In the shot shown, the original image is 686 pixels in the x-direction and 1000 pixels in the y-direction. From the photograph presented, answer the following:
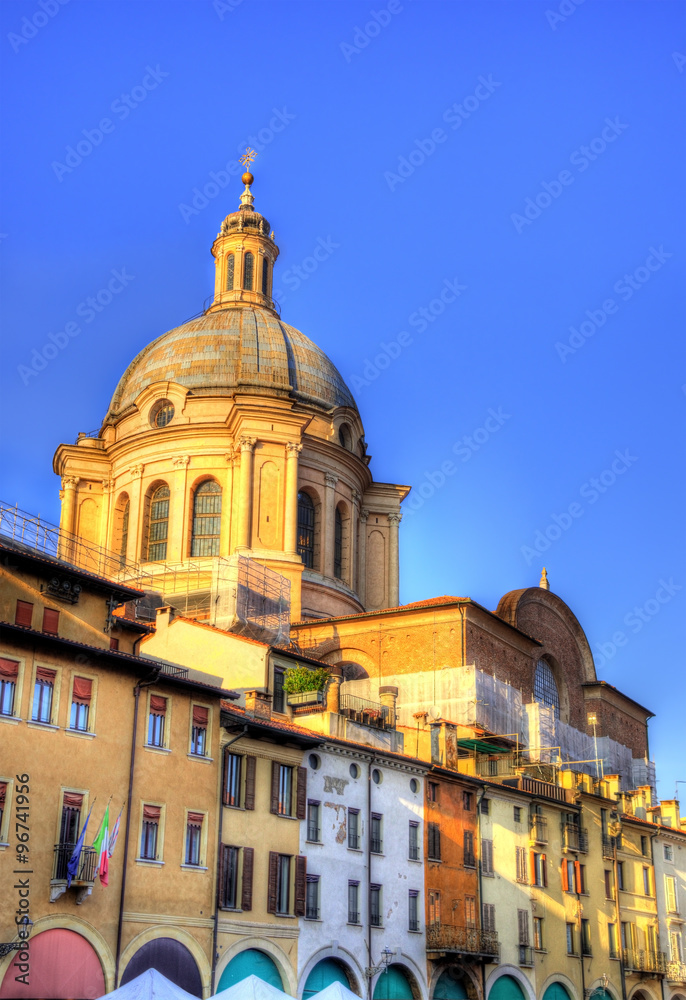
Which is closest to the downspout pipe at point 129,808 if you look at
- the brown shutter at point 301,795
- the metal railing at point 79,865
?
the metal railing at point 79,865

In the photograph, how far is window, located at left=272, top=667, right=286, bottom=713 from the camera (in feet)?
141

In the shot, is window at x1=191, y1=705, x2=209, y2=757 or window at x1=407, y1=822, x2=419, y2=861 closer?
window at x1=191, y1=705, x2=209, y2=757

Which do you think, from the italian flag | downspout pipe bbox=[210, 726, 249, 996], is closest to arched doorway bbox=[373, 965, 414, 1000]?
downspout pipe bbox=[210, 726, 249, 996]

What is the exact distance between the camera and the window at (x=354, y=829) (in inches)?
1567

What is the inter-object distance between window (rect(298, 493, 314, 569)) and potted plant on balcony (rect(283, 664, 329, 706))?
21584mm

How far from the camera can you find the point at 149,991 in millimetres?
25297

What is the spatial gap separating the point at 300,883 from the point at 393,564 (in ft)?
116

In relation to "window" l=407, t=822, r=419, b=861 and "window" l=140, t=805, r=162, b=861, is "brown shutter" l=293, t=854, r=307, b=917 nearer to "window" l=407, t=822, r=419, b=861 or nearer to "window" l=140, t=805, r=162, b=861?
"window" l=407, t=822, r=419, b=861

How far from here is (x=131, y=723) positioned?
3297cm

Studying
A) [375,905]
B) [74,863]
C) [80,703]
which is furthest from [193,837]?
[375,905]

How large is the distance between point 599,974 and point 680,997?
31.7 feet

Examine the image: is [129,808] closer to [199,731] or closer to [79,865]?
[79,865]

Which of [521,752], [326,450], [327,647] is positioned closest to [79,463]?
[326,450]

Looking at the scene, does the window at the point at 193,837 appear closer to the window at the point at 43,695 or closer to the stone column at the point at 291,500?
the window at the point at 43,695
